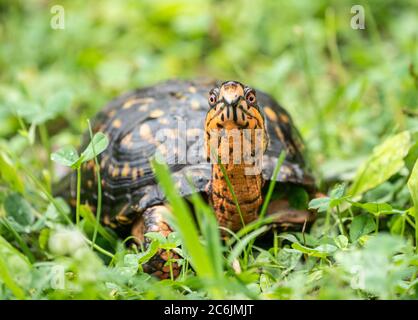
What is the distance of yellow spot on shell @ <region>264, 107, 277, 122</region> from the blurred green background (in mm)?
693

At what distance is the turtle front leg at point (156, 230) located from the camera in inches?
79.1

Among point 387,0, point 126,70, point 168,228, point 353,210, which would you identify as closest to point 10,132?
point 126,70

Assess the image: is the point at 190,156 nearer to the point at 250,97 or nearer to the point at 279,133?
the point at 279,133

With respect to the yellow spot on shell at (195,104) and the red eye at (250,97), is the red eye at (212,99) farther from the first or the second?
the yellow spot on shell at (195,104)

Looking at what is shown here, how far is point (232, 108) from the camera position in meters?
1.77

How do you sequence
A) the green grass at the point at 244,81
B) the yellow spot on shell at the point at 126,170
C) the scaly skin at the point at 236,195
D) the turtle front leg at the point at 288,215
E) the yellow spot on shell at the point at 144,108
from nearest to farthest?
the green grass at the point at 244,81
the scaly skin at the point at 236,195
the turtle front leg at the point at 288,215
the yellow spot on shell at the point at 126,170
the yellow spot on shell at the point at 144,108

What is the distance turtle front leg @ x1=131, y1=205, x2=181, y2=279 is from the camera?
2010mm

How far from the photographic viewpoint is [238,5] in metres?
4.70

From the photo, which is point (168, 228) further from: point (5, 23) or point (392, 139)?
point (5, 23)

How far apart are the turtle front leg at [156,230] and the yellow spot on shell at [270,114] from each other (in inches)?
19.9

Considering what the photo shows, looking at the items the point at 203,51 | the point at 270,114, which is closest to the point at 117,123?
the point at 270,114

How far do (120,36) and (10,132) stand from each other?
1427 mm

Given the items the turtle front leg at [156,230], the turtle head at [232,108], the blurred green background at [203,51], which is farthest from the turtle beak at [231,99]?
the blurred green background at [203,51]

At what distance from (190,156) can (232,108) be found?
50 cm
